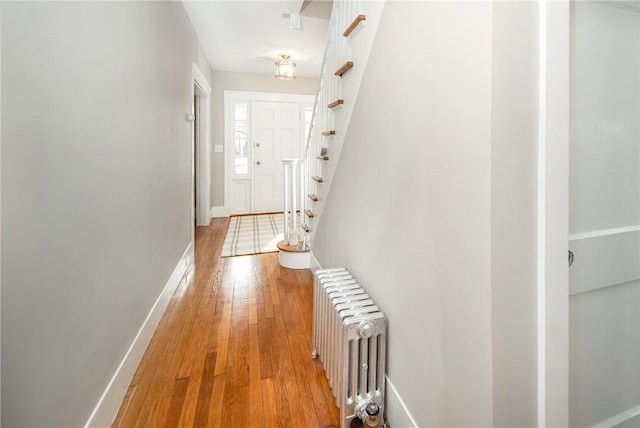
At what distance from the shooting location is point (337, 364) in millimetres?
1375

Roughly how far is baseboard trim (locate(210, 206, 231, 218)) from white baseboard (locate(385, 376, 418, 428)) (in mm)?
4791

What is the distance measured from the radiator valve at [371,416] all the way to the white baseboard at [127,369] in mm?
1021

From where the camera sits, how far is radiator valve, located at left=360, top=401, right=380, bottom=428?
48.6 inches

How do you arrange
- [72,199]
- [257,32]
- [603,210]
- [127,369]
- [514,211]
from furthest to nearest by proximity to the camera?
1. [257,32]
2. [127,369]
3. [72,199]
4. [603,210]
5. [514,211]

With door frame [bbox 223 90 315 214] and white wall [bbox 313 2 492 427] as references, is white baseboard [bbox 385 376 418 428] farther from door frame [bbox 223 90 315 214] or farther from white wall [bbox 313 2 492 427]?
door frame [bbox 223 90 315 214]

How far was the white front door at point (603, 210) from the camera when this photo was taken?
0.92m

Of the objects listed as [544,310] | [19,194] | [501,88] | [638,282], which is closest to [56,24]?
[19,194]

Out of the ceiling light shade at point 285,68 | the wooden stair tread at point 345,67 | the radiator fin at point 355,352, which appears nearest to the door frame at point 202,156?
the ceiling light shade at point 285,68

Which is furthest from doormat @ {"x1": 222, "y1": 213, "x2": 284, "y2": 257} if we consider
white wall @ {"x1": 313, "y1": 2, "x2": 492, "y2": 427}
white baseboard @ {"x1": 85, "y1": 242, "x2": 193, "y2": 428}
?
white wall @ {"x1": 313, "y1": 2, "x2": 492, "y2": 427}

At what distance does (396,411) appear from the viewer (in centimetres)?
128

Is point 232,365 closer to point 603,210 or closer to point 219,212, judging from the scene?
point 603,210

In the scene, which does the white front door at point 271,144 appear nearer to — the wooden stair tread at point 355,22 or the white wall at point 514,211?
the wooden stair tread at point 355,22

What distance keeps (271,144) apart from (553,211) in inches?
215

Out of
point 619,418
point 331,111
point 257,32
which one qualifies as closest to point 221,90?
point 257,32
